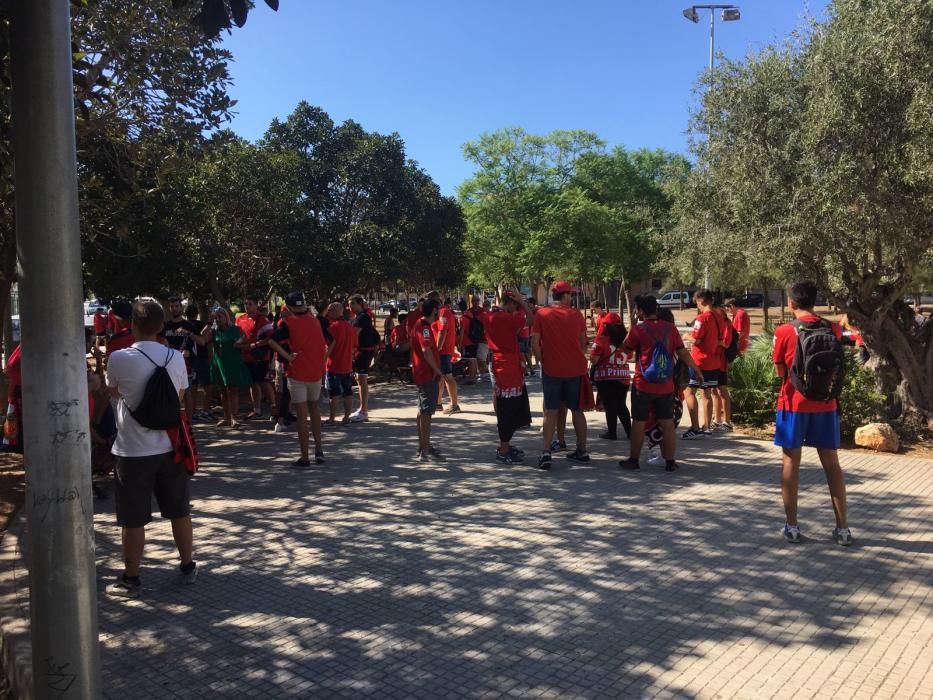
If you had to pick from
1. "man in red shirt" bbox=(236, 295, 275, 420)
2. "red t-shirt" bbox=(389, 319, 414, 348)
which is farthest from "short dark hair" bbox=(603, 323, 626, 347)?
"red t-shirt" bbox=(389, 319, 414, 348)

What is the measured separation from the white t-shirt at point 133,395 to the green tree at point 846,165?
6723 mm

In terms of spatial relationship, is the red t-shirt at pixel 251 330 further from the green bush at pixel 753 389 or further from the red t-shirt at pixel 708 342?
the green bush at pixel 753 389

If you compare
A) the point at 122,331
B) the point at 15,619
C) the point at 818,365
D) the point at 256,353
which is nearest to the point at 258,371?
the point at 256,353

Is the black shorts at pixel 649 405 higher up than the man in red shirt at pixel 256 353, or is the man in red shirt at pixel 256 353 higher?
the man in red shirt at pixel 256 353

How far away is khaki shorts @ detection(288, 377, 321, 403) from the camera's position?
745cm

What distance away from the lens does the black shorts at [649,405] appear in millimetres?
6922

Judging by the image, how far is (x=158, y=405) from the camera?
166 inches

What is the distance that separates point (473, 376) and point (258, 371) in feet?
16.8

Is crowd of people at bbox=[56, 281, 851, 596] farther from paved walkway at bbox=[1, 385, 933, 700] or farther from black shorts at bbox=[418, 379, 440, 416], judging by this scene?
paved walkway at bbox=[1, 385, 933, 700]

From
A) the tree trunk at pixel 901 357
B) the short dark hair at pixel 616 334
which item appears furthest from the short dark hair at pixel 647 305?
the tree trunk at pixel 901 357

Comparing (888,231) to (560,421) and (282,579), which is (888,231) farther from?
(282,579)

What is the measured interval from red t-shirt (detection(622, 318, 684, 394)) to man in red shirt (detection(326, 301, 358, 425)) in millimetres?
4260

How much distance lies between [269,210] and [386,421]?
8676 millimetres

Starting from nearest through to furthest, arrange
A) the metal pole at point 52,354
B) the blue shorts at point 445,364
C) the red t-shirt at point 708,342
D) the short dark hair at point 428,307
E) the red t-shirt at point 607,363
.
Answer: the metal pole at point 52,354
the short dark hair at point 428,307
the red t-shirt at point 607,363
the red t-shirt at point 708,342
the blue shorts at point 445,364
